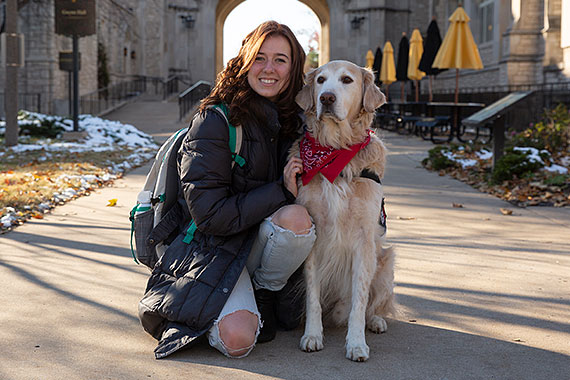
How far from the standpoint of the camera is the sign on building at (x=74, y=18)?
1764cm

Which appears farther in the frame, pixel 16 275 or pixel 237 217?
pixel 16 275

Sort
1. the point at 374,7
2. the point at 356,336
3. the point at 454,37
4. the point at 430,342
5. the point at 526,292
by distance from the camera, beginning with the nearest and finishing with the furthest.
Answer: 1. the point at 356,336
2. the point at 430,342
3. the point at 526,292
4. the point at 454,37
5. the point at 374,7

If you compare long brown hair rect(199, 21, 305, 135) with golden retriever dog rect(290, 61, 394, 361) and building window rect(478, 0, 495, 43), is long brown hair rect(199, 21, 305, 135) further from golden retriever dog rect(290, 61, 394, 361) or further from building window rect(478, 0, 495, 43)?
building window rect(478, 0, 495, 43)

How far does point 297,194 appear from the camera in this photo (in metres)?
3.29

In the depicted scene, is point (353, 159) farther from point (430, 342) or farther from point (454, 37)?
point (454, 37)

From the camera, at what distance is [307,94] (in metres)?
3.33

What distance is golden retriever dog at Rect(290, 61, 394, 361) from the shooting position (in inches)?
124

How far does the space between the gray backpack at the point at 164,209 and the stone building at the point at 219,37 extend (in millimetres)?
16652

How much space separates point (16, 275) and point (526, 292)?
3354mm

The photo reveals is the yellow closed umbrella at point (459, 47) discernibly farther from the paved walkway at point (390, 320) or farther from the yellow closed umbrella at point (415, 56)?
the paved walkway at point (390, 320)

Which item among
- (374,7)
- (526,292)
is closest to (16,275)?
(526,292)

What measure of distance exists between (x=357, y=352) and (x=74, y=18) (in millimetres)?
16780

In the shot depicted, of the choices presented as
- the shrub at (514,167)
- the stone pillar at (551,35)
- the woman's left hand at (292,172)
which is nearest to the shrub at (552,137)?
the shrub at (514,167)

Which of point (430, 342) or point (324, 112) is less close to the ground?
point (324, 112)
